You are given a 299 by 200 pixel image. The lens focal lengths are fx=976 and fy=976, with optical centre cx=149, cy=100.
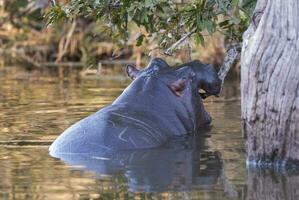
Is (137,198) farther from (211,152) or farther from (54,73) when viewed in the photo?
(54,73)

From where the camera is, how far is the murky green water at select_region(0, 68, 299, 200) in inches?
203

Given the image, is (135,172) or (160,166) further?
(160,166)

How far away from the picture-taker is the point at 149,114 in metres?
7.27

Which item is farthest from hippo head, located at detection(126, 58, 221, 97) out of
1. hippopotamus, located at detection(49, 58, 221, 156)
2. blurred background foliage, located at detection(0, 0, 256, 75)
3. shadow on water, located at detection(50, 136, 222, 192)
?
shadow on water, located at detection(50, 136, 222, 192)

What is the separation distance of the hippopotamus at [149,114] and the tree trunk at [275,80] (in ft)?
3.89

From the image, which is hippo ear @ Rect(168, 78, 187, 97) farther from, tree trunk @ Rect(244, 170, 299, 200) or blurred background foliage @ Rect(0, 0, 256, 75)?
tree trunk @ Rect(244, 170, 299, 200)

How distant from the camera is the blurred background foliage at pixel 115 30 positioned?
7430mm

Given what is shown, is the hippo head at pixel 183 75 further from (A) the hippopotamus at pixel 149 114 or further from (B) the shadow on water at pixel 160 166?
(B) the shadow on water at pixel 160 166

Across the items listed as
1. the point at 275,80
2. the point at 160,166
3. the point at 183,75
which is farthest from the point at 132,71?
the point at 275,80

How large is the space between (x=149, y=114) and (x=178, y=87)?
463mm

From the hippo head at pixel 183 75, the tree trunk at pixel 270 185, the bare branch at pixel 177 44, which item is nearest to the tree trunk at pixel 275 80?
the tree trunk at pixel 270 185

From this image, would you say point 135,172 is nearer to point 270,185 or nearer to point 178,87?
point 270,185

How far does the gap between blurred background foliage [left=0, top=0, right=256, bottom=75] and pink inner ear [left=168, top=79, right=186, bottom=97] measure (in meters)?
0.34

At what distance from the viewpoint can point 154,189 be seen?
5.23m
